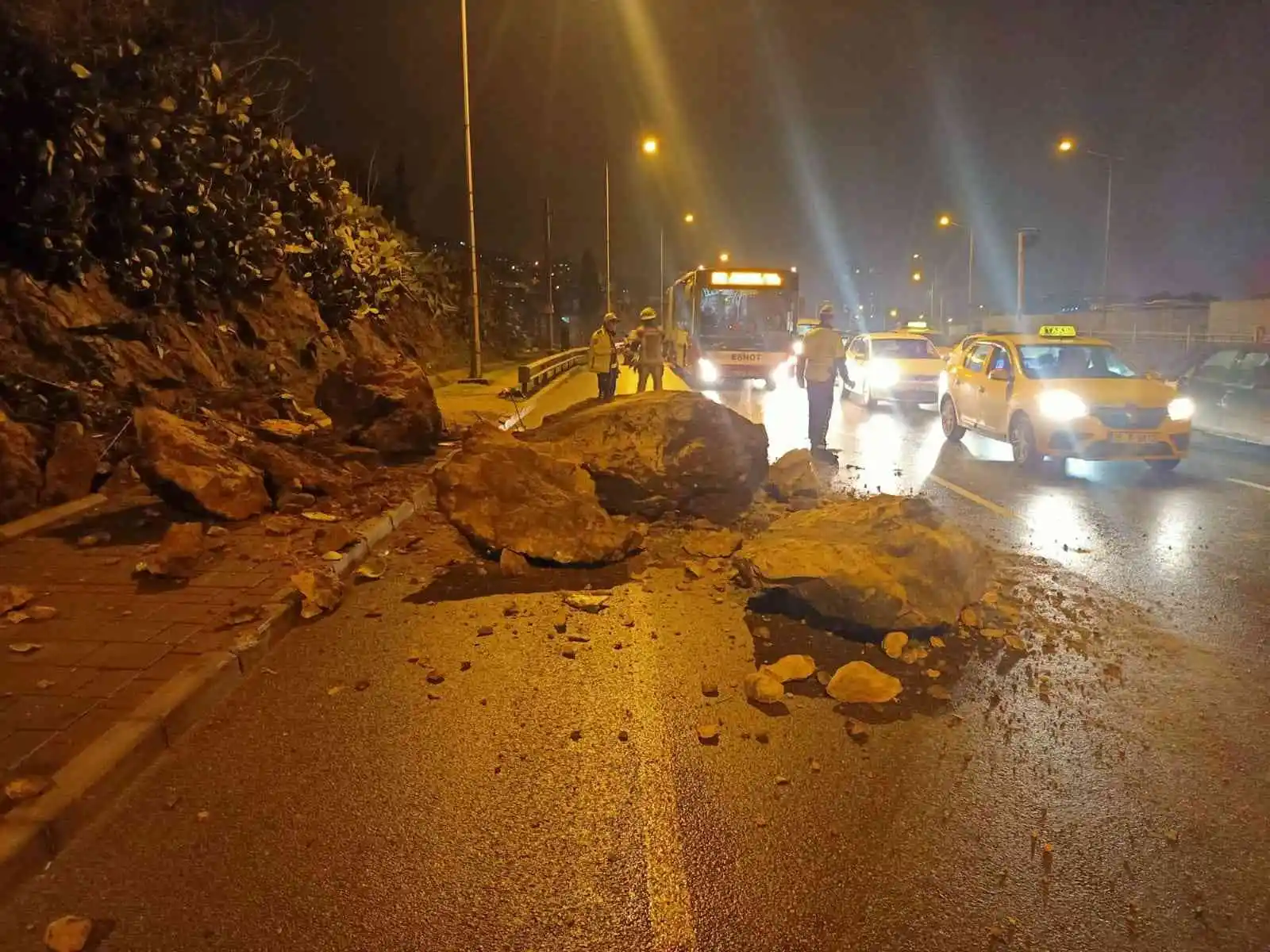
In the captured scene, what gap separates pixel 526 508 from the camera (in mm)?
7750

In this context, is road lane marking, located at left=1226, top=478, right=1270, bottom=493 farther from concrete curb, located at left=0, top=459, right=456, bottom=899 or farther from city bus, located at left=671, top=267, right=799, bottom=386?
city bus, located at left=671, top=267, right=799, bottom=386

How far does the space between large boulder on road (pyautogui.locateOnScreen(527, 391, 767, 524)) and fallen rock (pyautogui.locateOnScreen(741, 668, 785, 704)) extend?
149 inches

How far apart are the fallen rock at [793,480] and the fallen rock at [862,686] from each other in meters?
4.45

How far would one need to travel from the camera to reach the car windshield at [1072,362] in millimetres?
12383

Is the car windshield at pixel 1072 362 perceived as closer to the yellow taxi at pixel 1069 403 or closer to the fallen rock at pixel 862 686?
the yellow taxi at pixel 1069 403

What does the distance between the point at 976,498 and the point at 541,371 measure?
16126mm

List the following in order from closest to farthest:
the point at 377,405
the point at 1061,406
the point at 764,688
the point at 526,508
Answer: the point at 764,688, the point at 526,508, the point at 377,405, the point at 1061,406

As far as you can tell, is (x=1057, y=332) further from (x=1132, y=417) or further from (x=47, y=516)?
(x=47, y=516)

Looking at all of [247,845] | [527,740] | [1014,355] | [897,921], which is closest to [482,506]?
[527,740]

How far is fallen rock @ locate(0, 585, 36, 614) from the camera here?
5867 millimetres

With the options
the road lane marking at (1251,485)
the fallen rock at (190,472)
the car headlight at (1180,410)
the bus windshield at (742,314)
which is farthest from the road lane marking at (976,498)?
the bus windshield at (742,314)

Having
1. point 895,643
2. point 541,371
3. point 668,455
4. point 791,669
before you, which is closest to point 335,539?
point 668,455

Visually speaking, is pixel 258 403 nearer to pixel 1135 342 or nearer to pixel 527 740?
pixel 527 740

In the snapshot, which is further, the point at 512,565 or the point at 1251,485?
the point at 1251,485
